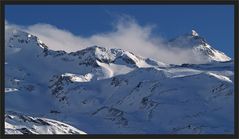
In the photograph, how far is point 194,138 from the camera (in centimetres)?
1519

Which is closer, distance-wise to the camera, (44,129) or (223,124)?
(44,129)

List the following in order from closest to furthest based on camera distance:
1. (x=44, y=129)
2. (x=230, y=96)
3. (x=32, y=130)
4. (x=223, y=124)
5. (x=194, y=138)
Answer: (x=194, y=138)
(x=32, y=130)
(x=44, y=129)
(x=223, y=124)
(x=230, y=96)

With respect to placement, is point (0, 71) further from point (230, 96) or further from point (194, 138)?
point (230, 96)

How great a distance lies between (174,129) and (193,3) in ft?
581

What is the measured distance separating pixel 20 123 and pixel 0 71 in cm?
11387

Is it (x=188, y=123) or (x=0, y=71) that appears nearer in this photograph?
(x=0, y=71)

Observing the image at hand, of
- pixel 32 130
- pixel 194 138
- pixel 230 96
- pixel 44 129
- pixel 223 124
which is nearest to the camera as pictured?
pixel 194 138
